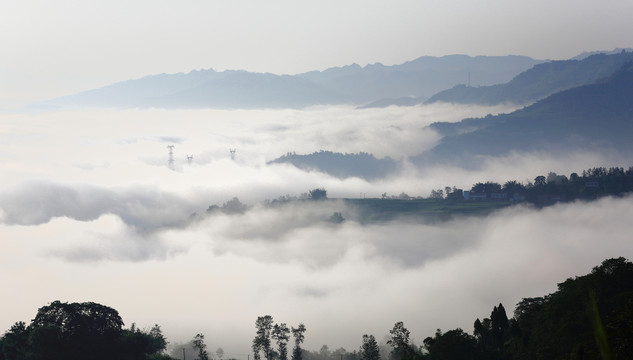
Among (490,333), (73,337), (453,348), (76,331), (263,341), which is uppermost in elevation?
(76,331)

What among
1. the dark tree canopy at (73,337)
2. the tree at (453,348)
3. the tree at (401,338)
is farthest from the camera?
the tree at (401,338)

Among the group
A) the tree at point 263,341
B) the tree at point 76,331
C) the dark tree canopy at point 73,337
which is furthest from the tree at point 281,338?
the tree at point 76,331

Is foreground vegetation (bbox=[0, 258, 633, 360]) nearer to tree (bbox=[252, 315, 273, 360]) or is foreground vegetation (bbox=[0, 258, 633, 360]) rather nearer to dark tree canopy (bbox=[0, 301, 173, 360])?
dark tree canopy (bbox=[0, 301, 173, 360])

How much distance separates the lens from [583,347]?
183 feet

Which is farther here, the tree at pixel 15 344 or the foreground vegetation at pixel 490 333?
the tree at pixel 15 344

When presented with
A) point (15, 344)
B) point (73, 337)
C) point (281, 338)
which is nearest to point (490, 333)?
point (281, 338)

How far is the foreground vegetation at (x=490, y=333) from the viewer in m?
67.7

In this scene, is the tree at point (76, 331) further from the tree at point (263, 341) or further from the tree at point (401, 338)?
the tree at point (401, 338)

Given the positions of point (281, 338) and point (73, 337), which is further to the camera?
point (281, 338)

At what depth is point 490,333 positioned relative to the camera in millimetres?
92812

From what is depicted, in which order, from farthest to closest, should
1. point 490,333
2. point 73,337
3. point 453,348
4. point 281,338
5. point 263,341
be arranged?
point 281,338
point 263,341
point 490,333
point 73,337
point 453,348

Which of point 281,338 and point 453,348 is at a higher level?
point 281,338

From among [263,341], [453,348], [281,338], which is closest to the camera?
[453,348]

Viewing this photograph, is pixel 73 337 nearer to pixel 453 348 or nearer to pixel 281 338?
pixel 281 338
